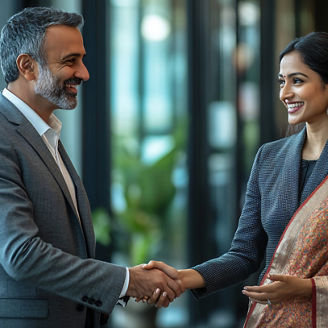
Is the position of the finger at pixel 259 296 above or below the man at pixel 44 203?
below

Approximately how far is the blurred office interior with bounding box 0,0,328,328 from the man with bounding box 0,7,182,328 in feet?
3.37

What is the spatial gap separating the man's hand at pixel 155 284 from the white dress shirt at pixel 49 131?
11cm

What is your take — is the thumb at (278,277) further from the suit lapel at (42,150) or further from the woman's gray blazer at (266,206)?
the suit lapel at (42,150)

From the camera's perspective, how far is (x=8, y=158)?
1974 mm

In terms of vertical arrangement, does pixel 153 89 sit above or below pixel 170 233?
above

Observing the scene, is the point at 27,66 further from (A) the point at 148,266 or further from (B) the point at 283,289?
(B) the point at 283,289

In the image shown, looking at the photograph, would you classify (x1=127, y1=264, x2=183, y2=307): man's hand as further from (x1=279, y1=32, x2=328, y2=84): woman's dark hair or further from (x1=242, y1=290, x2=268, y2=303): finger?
(x1=279, y1=32, x2=328, y2=84): woman's dark hair

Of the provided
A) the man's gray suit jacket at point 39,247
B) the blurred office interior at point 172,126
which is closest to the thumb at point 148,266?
the man's gray suit jacket at point 39,247

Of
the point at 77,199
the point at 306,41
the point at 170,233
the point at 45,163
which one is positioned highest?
the point at 306,41

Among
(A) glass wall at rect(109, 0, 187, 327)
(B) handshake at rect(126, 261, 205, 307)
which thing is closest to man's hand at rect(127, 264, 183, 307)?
(B) handshake at rect(126, 261, 205, 307)

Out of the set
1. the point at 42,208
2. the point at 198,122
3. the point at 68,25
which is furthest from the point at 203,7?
the point at 42,208

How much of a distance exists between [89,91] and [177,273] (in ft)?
5.84

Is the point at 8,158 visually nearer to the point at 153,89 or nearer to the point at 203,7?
the point at 153,89

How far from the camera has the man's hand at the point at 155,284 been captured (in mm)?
2250
